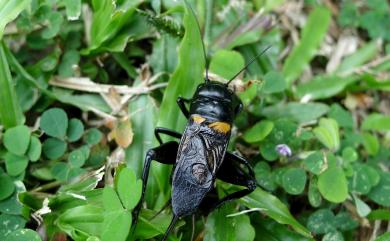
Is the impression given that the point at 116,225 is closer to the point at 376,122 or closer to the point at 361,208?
the point at 361,208

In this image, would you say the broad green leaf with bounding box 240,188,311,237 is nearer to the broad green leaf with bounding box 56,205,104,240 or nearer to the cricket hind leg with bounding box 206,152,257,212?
the cricket hind leg with bounding box 206,152,257,212

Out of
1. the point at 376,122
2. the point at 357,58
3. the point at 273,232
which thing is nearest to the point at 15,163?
the point at 273,232

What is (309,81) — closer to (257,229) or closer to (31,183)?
(257,229)

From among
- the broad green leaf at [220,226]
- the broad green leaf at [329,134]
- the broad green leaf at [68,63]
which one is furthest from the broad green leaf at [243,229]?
the broad green leaf at [68,63]

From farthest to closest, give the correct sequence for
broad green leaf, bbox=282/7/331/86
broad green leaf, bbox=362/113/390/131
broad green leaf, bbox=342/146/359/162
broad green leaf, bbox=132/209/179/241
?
broad green leaf, bbox=282/7/331/86
broad green leaf, bbox=362/113/390/131
broad green leaf, bbox=342/146/359/162
broad green leaf, bbox=132/209/179/241

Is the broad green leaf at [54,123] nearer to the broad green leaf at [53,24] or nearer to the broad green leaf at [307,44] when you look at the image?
the broad green leaf at [53,24]

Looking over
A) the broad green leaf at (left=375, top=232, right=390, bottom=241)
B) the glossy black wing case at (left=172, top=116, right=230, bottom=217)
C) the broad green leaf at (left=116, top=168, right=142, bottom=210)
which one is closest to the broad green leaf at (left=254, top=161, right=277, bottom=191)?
the glossy black wing case at (left=172, top=116, right=230, bottom=217)
